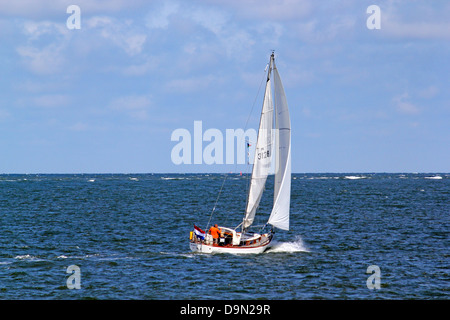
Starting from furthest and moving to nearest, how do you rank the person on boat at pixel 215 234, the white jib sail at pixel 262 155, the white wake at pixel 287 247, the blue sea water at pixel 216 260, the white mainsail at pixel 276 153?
the white wake at pixel 287 247 → the person on boat at pixel 215 234 → the white jib sail at pixel 262 155 → the white mainsail at pixel 276 153 → the blue sea water at pixel 216 260

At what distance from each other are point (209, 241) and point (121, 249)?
290 inches

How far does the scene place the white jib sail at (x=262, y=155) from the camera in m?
40.0

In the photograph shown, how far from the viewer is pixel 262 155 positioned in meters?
41.1

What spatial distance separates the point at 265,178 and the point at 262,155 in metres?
1.75

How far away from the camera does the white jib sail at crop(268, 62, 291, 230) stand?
39125mm

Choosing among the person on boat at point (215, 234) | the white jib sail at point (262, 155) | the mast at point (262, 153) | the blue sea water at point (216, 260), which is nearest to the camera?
the blue sea water at point (216, 260)

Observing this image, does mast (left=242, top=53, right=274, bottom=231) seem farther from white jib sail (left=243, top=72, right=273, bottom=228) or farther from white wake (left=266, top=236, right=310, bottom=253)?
white wake (left=266, top=236, right=310, bottom=253)

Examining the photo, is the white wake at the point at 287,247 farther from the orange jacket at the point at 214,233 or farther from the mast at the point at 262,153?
the orange jacket at the point at 214,233

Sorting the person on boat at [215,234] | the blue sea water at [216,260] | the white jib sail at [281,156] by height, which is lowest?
the blue sea water at [216,260]

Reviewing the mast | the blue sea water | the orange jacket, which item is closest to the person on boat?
the orange jacket

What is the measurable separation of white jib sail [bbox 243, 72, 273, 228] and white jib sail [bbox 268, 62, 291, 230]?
58cm

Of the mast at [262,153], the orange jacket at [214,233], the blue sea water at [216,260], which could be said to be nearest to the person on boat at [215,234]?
the orange jacket at [214,233]
